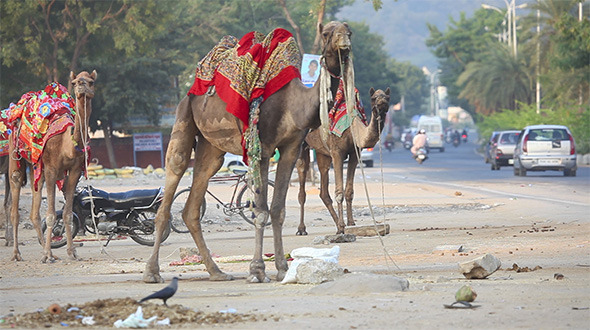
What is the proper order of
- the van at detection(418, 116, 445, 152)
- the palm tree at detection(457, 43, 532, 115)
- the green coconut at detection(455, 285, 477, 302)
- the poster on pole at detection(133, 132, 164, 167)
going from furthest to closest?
1. the van at detection(418, 116, 445, 152)
2. the palm tree at detection(457, 43, 532, 115)
3. the poster on pole at detection(133, 132, 164, 167)
4. the green coconut at detection(455, 285, 477, 302)

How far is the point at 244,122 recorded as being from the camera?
10719mm

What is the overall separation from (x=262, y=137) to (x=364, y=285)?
236 centimetres

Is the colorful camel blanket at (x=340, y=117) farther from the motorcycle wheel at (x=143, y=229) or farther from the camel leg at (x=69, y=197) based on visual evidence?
the camel leg at (x=69, y=197)

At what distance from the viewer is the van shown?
9056 centimetres

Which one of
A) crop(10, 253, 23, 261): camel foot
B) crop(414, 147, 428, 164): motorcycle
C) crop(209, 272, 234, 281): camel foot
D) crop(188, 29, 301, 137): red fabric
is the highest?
crop(188, 29, 301, 137): red fabric

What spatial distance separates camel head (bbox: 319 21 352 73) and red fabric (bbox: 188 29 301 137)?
0.47 m

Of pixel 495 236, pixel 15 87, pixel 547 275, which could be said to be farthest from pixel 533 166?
pixel 547 275

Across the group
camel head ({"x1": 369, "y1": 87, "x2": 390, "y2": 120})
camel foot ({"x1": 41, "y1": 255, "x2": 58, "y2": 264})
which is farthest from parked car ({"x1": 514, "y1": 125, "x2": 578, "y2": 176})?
camel foot ({"x1": 41, "y1": 255, "x2": 58, "y2": 264})

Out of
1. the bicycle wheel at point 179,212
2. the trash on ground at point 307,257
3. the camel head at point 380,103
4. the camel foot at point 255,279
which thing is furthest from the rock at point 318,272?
the bicycle wheel at point 179,212

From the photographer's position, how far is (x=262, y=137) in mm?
10742

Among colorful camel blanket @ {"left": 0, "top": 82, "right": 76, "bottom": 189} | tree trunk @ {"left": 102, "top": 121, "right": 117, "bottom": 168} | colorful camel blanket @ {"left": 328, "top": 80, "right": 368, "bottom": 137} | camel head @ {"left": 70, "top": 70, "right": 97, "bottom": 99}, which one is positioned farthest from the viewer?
tree trunk @ {"left": 102, "top": 121, "right": 117, "bottom": 168}

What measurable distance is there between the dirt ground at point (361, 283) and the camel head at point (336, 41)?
1.99m

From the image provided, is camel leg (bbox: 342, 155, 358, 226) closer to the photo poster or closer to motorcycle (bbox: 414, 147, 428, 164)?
the photo poster

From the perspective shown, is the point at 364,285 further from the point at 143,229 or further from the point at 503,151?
the point at 503,151
